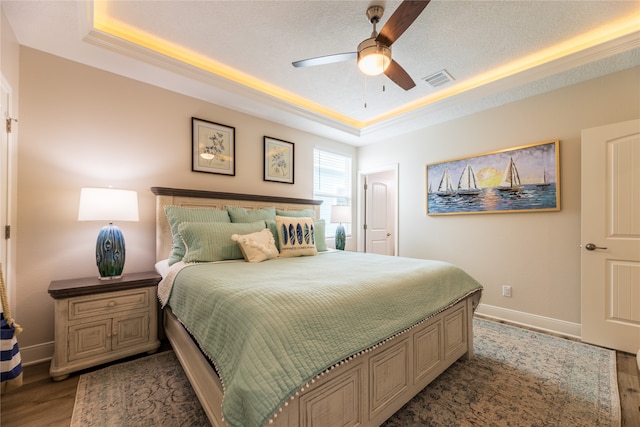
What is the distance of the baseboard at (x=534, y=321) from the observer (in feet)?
8.70

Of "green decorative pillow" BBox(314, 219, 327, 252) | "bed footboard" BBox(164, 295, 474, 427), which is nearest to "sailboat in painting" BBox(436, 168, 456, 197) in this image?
"green decorative pillow" BBox(314, 219, 327, 252)

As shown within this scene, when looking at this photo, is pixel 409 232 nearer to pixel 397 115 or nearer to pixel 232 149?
pixel 397 115

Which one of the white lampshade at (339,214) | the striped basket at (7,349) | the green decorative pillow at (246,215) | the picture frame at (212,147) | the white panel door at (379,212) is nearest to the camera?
the striped basket at (7,349)

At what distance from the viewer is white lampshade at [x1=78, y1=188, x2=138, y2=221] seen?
2027 millimetres

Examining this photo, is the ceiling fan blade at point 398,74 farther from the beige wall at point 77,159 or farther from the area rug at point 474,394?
the area rug at point 474,394

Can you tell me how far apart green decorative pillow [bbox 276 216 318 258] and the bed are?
49 cm

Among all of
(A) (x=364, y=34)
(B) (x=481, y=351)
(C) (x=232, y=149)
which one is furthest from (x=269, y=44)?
(B) (x=481, y=351)

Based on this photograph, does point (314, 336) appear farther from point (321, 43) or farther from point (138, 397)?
point (321, 43)

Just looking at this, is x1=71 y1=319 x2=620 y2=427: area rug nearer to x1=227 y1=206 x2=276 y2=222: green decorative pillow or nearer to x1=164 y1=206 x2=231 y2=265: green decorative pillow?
x1=164 y1=206 x2=231 y2=265: green decorative pillow

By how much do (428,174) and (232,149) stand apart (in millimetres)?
2692

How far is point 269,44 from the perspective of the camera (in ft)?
7.83

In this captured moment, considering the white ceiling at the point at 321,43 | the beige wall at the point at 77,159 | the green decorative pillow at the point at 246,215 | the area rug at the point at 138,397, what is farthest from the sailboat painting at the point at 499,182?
the area rug at the point at 138,397

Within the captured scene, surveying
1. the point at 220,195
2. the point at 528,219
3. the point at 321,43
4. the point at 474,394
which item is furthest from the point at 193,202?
the point at 528,219

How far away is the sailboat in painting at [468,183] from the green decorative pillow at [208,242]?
2.85m
